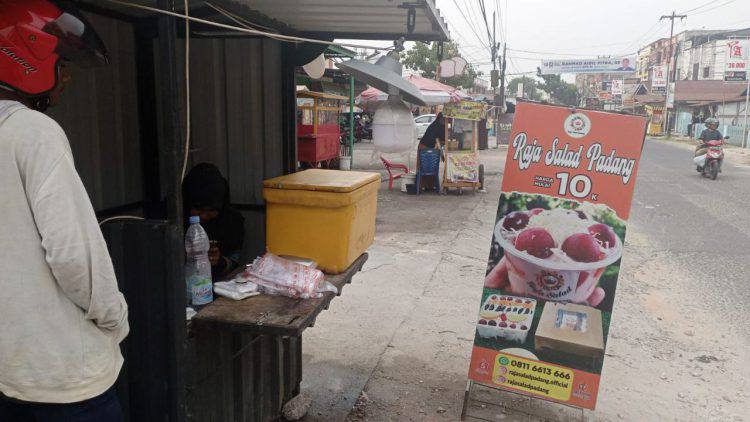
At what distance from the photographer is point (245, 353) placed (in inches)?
114

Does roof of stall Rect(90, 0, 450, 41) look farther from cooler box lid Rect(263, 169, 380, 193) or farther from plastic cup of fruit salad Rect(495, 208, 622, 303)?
plastic cup of fruit salad Rect(495, 208, 622, 303)

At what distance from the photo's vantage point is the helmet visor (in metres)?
1.74

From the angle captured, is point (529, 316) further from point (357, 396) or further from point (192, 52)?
point (192, 52)

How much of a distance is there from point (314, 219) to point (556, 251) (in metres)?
1.47

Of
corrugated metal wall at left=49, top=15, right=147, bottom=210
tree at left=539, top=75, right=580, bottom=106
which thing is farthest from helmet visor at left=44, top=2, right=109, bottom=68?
tree at left=539, top=75, right=580, bottom=106

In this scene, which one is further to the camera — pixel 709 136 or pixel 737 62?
pixel 737 62

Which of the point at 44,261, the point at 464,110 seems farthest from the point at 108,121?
the point at 464,110

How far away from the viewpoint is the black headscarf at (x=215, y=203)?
10.0ft

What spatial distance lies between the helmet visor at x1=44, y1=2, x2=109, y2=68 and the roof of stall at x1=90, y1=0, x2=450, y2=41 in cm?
89

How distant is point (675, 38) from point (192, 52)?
61.4 m

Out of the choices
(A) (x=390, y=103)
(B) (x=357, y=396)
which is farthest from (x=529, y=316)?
(A) (x=390, y=103)

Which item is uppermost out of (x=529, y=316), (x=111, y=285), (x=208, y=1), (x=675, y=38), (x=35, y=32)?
(x=675, y=38)

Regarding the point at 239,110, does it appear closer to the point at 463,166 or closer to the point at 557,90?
the point at 463,166

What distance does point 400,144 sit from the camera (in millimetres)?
7391
